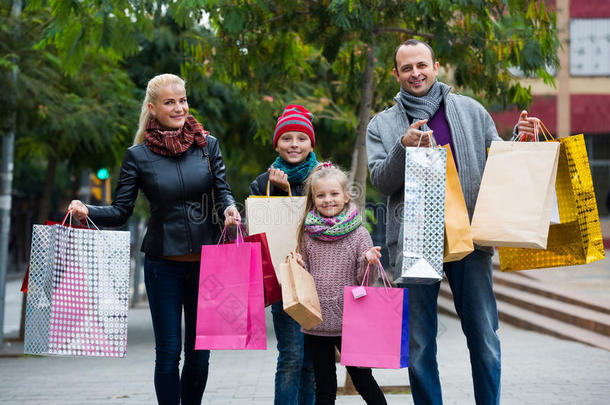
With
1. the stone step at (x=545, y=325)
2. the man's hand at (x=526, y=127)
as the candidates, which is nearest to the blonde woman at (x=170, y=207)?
the man's hand at (x=526, y=127)

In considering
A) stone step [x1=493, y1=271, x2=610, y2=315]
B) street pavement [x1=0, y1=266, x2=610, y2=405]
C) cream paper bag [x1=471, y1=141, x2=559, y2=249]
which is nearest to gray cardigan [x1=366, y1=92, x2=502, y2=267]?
cream paper bag [x1=471, y1=141, x2=559, y2=249]

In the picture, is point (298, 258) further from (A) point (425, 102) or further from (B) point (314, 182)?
(A) point (425, 102)

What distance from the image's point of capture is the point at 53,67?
1012 centimetres

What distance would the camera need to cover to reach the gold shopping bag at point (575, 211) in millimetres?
3781

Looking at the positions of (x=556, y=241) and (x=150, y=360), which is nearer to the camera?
(x=556, y=241)

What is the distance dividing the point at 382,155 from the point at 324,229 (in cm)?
49

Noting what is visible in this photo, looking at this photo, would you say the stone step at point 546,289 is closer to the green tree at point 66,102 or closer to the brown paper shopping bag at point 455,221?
the green tree at point 66,102

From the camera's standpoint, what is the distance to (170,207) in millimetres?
4367

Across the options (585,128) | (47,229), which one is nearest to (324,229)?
(47,229)

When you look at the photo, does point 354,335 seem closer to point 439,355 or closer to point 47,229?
point 47,229

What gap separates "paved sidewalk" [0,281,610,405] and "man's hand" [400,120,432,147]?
2807 mm

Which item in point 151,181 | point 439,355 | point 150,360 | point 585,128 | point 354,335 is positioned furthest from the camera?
point 585,128

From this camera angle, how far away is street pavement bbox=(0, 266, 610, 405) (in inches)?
244

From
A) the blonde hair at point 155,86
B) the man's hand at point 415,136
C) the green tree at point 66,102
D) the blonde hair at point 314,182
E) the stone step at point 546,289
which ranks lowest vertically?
the stone step at point 546,289
